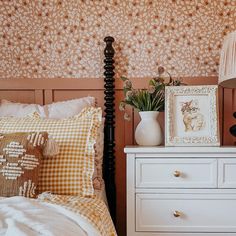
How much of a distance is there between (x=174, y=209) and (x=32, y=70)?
1156 millimetres

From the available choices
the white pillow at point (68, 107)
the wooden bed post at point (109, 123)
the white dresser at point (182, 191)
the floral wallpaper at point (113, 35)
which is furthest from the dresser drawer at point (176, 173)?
the floral wallpaper at point (113, 35)

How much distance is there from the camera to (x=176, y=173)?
1.46 metres

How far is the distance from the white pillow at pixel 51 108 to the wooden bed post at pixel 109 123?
10 centimetres

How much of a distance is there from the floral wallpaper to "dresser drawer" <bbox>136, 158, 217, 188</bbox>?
62 centimetres

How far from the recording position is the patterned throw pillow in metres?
1.21

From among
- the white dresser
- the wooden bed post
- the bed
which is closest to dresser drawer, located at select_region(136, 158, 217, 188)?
the white dresser

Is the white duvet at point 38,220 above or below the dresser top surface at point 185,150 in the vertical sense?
below

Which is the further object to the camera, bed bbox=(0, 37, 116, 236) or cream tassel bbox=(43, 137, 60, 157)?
cream tassel bbox=(43, 137, 60, 157)

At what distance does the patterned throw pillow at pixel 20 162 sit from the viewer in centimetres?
121

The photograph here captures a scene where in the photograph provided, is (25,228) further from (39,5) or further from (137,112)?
(39,5)

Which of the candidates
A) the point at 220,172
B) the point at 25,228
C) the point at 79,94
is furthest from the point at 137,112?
the point at 25,228

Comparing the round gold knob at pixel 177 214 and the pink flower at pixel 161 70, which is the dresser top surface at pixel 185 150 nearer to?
the round gold knob at pixel 177 214

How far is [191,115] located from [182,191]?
39 centimetres

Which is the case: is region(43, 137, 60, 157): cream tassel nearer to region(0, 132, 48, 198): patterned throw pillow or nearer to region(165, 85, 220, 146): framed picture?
region(0, 132, 48, 198): patterned throw pillow
